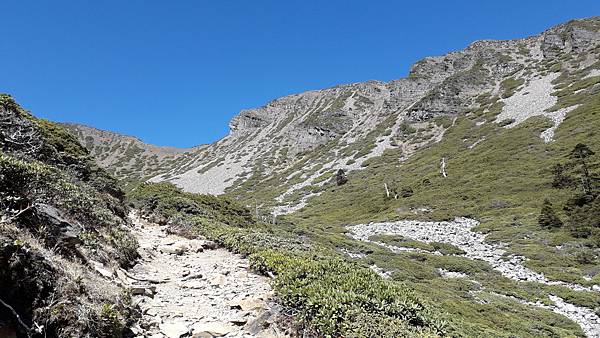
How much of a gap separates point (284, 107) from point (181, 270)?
6958 inches

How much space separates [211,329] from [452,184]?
55798 mm

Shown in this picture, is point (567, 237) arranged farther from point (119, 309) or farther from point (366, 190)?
point (366, 190)

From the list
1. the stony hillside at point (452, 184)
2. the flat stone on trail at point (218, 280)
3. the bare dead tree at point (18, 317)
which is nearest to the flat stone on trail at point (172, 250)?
the stony hillside at point (452, 184)

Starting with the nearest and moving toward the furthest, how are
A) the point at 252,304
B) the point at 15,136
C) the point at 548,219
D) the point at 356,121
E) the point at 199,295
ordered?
the point at 252,304 < the point at 199,295 < the point at 15,136 < the point at 548,219 < the point at 356,121

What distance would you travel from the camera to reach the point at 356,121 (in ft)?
469

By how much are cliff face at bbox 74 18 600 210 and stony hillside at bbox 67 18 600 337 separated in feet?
2.55

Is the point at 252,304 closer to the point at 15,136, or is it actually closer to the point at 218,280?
the point at 218,280

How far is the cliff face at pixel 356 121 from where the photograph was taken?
10538 cm

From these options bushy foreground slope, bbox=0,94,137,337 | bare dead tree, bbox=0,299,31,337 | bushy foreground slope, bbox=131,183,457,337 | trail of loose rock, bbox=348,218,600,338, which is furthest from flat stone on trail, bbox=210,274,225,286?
trail of loose rock, bbox=348,218,600,338

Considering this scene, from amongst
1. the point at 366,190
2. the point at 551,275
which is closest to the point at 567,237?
the point at 551,275

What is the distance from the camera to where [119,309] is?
23.8 feet

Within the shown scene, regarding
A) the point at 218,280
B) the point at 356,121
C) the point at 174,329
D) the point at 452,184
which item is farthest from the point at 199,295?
the point at 356,121

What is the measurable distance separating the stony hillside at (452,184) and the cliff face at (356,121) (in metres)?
0.78

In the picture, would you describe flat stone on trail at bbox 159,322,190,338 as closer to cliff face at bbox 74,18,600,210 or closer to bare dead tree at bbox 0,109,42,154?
bare dead tree at bbox 0,109,42,154
